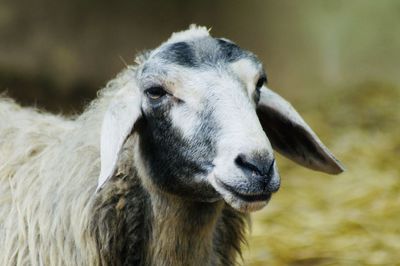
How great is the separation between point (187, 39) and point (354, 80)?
6.57 m

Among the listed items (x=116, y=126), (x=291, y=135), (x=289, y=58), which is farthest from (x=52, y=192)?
(x=289, y=58)

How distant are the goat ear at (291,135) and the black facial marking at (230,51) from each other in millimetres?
358

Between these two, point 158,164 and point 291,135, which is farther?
point 291,135

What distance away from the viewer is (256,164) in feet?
11.3

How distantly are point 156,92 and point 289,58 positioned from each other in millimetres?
6400

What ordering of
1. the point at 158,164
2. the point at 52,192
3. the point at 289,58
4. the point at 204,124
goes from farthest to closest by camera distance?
the point at 289,58 < the point at 52,192 < the point at 158,164 < the point at 204,124

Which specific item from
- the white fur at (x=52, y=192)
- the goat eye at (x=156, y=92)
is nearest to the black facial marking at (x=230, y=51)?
the goat eye at (x=156, y=92)

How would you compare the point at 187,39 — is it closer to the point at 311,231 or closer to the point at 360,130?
the point at 311,231

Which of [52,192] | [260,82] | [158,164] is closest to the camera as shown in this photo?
[158,164]

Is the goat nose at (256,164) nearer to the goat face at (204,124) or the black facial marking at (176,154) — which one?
the goat face at (204,124)

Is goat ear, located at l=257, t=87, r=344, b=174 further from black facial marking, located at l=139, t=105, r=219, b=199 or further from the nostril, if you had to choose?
the nostril

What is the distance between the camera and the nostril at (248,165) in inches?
136

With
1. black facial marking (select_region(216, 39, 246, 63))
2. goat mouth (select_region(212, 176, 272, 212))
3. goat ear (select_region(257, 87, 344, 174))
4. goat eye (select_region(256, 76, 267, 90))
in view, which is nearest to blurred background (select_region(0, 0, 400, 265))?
goat ear (select_region(257, 87, 344, 174))

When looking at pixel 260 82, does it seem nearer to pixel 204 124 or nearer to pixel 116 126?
pixel 204 124
